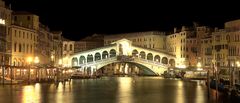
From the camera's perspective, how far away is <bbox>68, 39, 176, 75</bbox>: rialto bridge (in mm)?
74562

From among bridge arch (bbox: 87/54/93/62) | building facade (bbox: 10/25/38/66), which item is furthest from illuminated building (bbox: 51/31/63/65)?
building facade (bbox: 10/25/38/66)

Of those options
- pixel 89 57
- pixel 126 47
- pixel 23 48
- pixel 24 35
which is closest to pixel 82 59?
pixel 89 57

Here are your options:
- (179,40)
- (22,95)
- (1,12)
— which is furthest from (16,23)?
(179,40)

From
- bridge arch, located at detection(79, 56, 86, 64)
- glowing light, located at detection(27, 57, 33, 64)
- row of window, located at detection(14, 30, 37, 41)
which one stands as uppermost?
row of window, located at detection(14, 30, 37, 41)

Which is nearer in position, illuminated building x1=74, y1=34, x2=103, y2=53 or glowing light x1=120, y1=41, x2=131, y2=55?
glowing light x1=120, y1=41, x2=131, y2=55

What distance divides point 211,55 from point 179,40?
1254 centimetres

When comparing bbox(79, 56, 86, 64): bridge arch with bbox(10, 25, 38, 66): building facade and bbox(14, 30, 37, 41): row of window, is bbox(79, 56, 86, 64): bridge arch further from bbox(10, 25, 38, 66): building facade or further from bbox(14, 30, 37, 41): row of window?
bbox(10, 25, 38, 66): building facade

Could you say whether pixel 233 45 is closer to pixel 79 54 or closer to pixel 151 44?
pixel 79 54

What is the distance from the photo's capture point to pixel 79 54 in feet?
260

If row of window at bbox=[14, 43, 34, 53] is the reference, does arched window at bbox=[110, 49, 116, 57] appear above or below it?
above

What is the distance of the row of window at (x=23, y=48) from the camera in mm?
51281

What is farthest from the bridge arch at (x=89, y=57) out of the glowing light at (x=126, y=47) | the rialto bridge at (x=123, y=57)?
the glowing light at (x=126, y=47)

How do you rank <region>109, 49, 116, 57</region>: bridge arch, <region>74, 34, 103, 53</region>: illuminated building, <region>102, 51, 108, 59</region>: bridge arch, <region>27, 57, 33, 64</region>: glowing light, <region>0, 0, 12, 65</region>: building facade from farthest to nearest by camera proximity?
<region>74, 34, 103, 53</region>: illuminated building, <region>102, 51, 108, 59</region>: bridge arch, <region>109, 49, 116, 57</region>: bridge arch, <region>27, 57, 33, 64</region>: glowing light, <region>0, 0, 12, 65</region>: building facade

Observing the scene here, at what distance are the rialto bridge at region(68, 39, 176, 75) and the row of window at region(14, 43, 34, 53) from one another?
53.9ft
